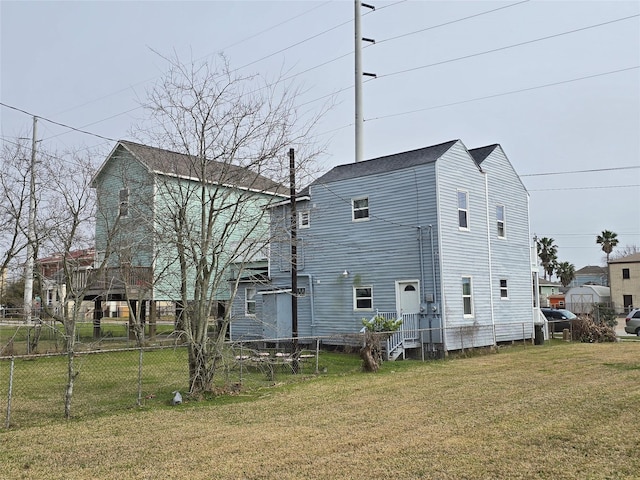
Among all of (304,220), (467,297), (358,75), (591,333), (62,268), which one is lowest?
(591,333)

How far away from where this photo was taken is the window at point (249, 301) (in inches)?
980

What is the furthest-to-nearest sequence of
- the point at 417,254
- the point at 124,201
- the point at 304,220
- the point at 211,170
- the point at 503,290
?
1. the point at 304,220
2. the point at 503,290
3. the point at 417,254
4. the point at 124,201
5. the point at 211,170

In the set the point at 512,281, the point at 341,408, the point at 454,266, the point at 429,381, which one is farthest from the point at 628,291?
the point at 341,408

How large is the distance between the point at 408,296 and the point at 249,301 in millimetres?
8039

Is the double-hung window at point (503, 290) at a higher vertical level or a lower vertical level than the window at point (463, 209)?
lower

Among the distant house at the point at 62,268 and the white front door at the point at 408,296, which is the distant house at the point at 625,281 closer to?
the white front door at the point at 408,296

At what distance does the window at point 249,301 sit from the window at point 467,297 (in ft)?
30.0

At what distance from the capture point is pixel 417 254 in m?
19.7

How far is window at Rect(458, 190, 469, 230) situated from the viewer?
20625 mm

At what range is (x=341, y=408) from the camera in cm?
974

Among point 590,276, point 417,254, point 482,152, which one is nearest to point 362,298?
point 417,254

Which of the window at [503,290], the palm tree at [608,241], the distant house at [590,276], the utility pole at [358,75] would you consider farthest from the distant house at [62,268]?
the distant house at [590,276]

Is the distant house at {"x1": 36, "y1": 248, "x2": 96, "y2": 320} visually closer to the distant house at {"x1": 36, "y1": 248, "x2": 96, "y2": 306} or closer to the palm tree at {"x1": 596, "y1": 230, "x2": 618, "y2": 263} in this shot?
the distant house at {"x1": 36, "y1": 248, "x2": 96, "y2": 306}

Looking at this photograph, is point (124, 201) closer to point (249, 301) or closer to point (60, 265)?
point (60, 265)
